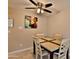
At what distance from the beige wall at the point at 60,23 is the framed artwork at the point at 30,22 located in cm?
119

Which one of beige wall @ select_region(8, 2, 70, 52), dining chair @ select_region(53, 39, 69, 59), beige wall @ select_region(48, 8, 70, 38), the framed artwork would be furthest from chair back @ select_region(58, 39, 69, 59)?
the framed artwork

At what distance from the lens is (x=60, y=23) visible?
7.48 m

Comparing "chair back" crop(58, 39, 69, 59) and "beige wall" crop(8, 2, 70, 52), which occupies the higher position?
"beige wall" crop(8, 2, 70, 52)

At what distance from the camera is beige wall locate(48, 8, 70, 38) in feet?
22.4

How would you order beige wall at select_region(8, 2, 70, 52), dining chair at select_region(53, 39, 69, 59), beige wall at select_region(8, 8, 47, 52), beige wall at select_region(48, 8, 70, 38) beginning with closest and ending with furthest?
dining chair at select_region(53, 39, 69, 59) → beige wall at select_region(8, 8, 47, 52) → beige wall at select_region(8, 2, 70, 52) → beige wall at select_region(48, 8, 70, 38)

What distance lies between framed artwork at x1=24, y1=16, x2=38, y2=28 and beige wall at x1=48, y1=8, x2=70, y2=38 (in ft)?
3.90

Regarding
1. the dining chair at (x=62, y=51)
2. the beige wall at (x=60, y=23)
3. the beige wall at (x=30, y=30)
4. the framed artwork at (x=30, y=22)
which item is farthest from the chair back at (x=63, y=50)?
the framed artwork at (x=30, y=22)

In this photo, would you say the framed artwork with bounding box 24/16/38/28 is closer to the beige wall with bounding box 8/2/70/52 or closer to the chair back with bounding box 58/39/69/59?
the beige wall with bounding box 8/2/70/52

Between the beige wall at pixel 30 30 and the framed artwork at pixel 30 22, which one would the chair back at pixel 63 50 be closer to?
the beige wall at pixel 30 30

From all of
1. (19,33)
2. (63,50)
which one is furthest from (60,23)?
(63,50)

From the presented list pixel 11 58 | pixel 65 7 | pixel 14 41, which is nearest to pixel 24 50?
pixel 14 41

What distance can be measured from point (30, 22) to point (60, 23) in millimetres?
1722
